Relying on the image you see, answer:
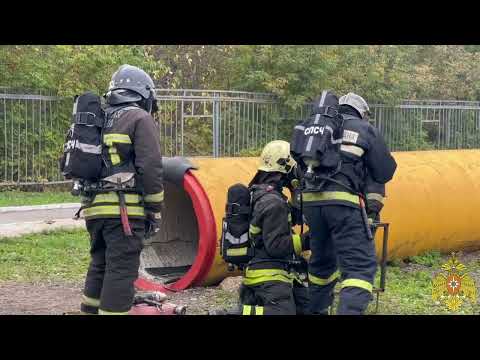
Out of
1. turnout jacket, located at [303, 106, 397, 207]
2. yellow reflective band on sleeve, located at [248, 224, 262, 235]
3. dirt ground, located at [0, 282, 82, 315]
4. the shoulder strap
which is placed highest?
the shoulder strap

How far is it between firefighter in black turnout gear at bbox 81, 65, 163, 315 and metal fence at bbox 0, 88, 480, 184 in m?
8.25

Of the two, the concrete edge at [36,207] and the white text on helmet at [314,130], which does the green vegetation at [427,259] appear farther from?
the concrete edge at [36,207]

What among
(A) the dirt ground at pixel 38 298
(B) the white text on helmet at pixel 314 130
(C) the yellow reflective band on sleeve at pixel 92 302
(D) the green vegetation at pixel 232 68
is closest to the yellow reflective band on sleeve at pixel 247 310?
(C) the yellow reflective band on sleeve at pixel 92 302

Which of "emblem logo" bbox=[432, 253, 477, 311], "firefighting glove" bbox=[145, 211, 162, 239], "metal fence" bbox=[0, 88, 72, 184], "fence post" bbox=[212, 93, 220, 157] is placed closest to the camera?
"firefighting glove" bbox=[145, 211, 162, 239]

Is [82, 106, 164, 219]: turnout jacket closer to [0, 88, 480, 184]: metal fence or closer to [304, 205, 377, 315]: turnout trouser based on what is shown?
[304, 205, 377, 315]: turnout trouser

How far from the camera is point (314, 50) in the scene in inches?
683

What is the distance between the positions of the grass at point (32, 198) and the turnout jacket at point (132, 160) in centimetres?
653

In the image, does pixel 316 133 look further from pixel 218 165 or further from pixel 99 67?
pixel 99 67

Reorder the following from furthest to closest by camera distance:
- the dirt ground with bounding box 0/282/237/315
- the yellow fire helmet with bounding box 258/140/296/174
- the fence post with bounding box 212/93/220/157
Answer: the fence post with bounding box 212/93/220/157 → the dirt ground with bounding box 0/282/237/315 → the yellow fire helmet with bounding box 258/140/296/174

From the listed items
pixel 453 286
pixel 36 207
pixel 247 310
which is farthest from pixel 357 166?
pixel 36 207

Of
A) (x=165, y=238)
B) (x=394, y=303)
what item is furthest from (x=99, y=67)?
(x=394, y=303)

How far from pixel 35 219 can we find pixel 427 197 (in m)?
5.71

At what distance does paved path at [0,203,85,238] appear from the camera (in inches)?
423

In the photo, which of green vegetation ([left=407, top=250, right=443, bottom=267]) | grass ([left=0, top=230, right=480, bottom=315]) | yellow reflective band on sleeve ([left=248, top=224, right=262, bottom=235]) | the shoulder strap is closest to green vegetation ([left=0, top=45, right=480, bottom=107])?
grass ([left=0, top=230, right=480, bottom=315])
